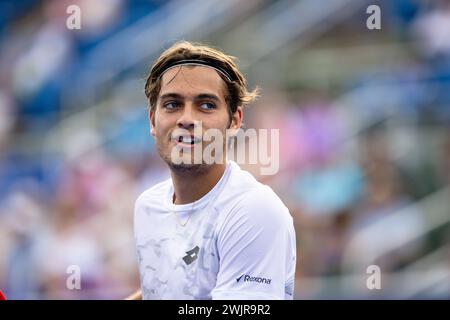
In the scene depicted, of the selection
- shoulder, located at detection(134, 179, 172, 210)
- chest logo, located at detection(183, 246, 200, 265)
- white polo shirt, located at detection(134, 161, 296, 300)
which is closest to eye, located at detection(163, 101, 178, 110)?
white polo shirt, located at detection(134, 161, 296, 300)

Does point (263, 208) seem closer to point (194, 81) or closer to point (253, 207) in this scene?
point (253, 207)

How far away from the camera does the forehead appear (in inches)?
132

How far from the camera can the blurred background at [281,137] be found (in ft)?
24.0

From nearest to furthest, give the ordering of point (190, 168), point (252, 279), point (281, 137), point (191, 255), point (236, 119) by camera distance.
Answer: point (252, 279)
point (191, 255)
point (190, 168)
point (236, 119)
point (281, 137)

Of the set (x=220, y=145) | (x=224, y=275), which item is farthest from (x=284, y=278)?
(x=220, y=145)

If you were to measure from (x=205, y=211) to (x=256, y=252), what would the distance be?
12.7 inches

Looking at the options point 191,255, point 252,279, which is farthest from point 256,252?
point 191,255

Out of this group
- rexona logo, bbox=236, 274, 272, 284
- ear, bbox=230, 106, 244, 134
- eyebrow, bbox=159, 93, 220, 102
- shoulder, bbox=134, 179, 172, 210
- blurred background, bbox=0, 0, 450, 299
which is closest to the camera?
rexona logo, bbox=236, 274, 272, 284

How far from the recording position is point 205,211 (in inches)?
131

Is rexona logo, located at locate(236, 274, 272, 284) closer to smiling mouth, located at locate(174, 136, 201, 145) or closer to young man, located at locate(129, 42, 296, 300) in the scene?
young man, located at locate(129, 42, 296, 300)

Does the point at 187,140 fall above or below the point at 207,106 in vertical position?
below

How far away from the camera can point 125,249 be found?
25.0ft

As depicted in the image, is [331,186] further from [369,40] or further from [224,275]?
[224,275]

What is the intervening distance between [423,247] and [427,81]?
171cm
